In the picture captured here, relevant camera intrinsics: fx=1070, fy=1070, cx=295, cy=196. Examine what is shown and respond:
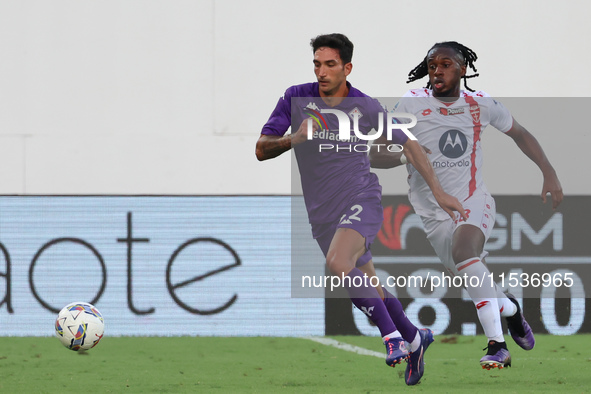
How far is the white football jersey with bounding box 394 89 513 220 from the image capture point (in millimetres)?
7125

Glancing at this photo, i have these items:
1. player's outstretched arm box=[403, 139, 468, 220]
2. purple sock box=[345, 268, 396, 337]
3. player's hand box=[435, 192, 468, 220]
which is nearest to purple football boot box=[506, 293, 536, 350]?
player's hand box=[435, 192, 468, 220]

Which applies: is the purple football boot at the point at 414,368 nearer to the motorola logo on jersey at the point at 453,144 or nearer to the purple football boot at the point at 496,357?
the purple football boot at the point at 496,357

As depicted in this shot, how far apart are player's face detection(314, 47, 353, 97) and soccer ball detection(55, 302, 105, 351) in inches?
91.8

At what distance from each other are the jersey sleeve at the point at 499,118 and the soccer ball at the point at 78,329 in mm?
3062

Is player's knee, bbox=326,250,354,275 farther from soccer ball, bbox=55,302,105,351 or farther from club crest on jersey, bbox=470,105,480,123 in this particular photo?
soccer ball, bbox=55,302,105,351

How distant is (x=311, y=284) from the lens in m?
11.0

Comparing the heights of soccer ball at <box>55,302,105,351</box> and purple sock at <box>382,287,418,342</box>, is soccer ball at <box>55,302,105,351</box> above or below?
below

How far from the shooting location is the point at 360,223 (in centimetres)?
641

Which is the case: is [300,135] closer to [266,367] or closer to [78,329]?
[78,329]

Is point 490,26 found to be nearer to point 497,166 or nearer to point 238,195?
point 497,166

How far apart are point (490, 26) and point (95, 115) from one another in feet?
14.3

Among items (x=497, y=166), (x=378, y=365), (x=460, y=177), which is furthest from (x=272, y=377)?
(x=497, y=166)

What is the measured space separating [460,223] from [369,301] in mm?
1088

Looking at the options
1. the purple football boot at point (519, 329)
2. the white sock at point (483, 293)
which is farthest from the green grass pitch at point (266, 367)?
the white sock at point (483, 293)
